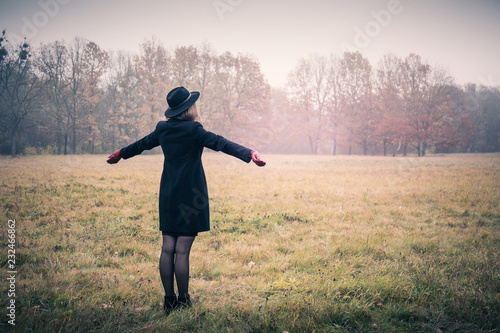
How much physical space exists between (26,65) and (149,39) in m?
13.8

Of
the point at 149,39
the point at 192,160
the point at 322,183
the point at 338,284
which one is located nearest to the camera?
the point at 192,160

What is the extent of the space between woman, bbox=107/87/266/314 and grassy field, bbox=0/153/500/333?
1.62 feet

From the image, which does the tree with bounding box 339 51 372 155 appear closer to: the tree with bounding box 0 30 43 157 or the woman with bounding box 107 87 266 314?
the tree with bounding box 0 30 43 157

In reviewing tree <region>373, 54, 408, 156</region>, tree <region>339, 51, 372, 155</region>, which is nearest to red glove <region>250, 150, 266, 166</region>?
tree <region>373, 54, 408, 156</region>

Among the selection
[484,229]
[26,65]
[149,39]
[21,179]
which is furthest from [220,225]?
[149,39]

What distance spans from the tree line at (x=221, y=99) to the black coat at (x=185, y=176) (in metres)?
31.5

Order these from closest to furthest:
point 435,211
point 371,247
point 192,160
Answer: point 192,160
point 371,247
point 435,211

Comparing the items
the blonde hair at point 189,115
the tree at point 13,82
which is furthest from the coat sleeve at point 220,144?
the tree at point 13,82

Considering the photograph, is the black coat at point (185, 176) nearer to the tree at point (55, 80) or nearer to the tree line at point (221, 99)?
the tree line at point (221, 99)

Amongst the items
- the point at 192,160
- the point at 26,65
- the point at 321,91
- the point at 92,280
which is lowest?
the point at 92,280

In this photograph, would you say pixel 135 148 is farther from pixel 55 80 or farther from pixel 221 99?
pixel 55 80

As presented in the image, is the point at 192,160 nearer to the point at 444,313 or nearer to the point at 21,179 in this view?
the point at 444,313

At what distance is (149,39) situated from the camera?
33938 mm

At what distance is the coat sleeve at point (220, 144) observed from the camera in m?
2.58
